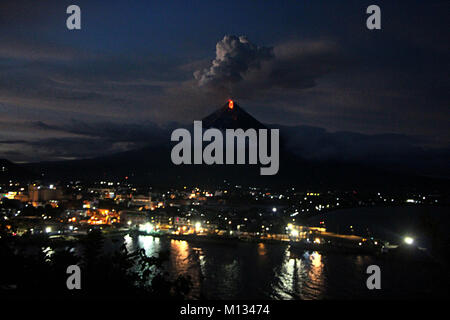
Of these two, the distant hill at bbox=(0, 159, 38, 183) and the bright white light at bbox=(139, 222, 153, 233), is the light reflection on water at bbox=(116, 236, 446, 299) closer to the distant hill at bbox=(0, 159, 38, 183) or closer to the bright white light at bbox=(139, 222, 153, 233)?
the bright white light at bbox=(139, 222, 153, 233)

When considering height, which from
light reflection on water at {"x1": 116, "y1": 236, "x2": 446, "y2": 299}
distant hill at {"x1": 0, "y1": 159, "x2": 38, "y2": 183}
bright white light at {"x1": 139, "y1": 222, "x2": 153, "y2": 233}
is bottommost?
light reflection on water at {"x1": 116, "y1": 236, "x2": 446, "y2": 299}

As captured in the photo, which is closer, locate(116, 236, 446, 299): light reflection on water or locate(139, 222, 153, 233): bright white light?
locate(116, 236, 446, 299): light reflection on water

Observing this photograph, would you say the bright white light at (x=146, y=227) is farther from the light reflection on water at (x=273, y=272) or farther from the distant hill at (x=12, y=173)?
the distant hill at (x=12, y=173)

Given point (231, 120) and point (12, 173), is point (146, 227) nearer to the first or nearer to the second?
point (231, 120)

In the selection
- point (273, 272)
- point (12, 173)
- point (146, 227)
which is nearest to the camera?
point (273, 272)

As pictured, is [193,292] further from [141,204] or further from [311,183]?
[311,183]

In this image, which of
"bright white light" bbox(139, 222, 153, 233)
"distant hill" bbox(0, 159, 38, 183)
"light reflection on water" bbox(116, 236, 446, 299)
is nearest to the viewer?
"light reflection on water" bbox(116, 236, 446, 299)

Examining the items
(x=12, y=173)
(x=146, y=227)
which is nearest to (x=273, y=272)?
(x=146, y=227)

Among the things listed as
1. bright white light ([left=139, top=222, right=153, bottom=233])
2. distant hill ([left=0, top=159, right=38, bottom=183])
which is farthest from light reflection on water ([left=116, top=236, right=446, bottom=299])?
distant hill ([left=0, top=159, right=38, bottom=183])

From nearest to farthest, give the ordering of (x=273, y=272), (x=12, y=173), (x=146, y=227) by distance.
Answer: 1. (x=273, y=272)
2. (x=146, y=227)
3. (x=12, y=173)
